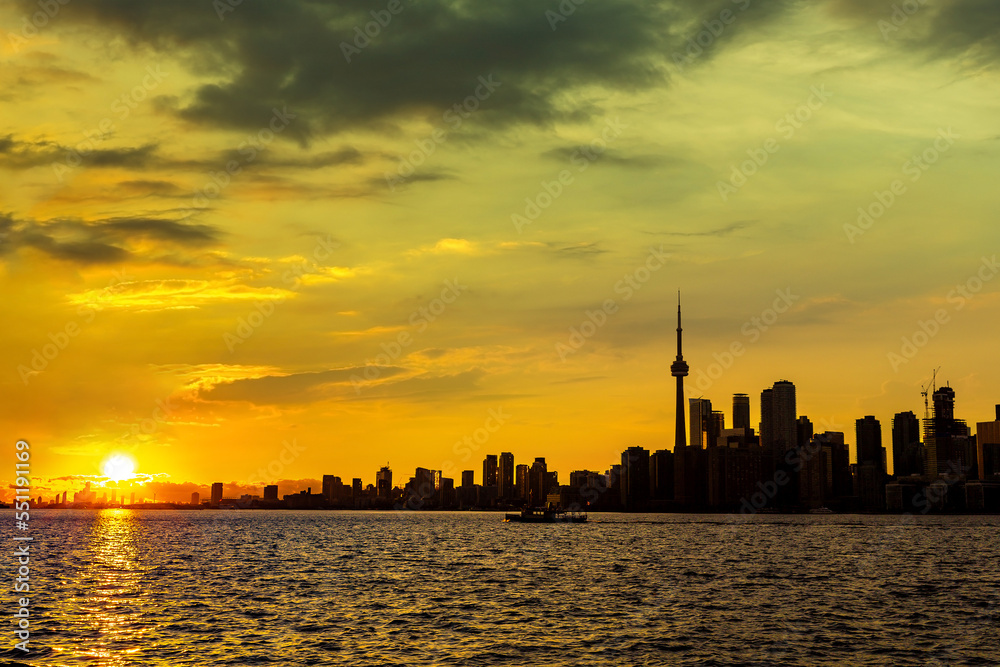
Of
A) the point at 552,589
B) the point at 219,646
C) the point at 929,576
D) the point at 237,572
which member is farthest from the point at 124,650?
the point at 929,576

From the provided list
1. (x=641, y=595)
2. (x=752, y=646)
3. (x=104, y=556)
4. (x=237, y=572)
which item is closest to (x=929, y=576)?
(x=641, y=595)

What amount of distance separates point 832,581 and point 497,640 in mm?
58526

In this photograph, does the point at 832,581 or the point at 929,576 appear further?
the point at 929,576

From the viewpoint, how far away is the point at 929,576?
117m

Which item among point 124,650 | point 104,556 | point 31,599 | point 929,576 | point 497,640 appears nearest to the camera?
point 124,650

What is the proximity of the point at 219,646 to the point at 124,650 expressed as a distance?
579 cm

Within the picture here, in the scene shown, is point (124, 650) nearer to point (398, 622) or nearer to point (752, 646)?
point (398, 622)

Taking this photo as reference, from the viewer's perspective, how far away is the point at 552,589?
9575cm

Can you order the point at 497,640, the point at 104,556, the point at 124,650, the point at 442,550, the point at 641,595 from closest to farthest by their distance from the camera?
the point at 124,650 < the point at 497,640 < the point at 641,595 < the point at 104,556 < the point at 442,550

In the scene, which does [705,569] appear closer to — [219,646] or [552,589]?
[552,589]

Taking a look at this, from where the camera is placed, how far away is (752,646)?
63094 mm

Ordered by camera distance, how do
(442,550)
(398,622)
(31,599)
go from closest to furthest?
(398,622) → (31,599) → (442,550)

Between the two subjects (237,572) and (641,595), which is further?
(237,572)

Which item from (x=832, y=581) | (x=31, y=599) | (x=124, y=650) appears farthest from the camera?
(x=832, y=581)
